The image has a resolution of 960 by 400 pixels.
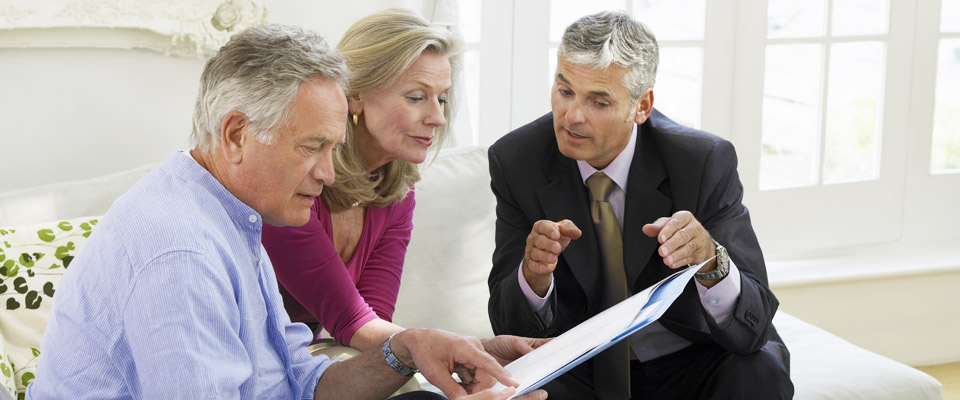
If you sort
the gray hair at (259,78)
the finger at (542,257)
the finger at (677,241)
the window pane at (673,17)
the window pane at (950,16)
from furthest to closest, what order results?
the window pane at (950,16) < the window pane at (673,17) < the finger at (542,257) < the finger at (677,241) < the gray hair at (259,78)

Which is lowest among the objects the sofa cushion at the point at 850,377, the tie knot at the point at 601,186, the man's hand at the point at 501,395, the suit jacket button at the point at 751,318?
the sofa cushion at the point at 850,377

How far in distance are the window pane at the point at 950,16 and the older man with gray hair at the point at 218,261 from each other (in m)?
2.74

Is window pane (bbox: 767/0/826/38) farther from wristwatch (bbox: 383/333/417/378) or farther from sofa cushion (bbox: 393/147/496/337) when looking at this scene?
wristwatch (bbox: 383/333/417/378)

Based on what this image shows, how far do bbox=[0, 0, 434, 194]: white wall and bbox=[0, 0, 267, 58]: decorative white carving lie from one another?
0.03 m

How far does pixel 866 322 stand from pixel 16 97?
2809 mm

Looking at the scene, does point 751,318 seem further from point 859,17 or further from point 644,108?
point 859,17

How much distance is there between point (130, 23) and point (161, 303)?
1.42 m

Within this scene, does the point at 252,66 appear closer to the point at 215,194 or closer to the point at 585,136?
the point at 215,194

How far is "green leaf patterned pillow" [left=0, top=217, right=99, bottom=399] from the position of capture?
1781 mm

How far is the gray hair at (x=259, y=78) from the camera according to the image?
1.20m

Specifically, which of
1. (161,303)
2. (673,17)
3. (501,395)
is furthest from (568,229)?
(673,17)

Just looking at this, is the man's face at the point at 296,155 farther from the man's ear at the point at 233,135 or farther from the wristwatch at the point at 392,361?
the wristwatch at the point at 392,361

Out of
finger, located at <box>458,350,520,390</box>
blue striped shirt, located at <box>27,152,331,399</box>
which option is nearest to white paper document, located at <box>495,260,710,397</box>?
finger, located at <box>458,350,520,390</box>

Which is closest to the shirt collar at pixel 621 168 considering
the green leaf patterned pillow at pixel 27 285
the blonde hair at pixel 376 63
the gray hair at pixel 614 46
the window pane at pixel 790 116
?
the gray hair at pixel 614 46
